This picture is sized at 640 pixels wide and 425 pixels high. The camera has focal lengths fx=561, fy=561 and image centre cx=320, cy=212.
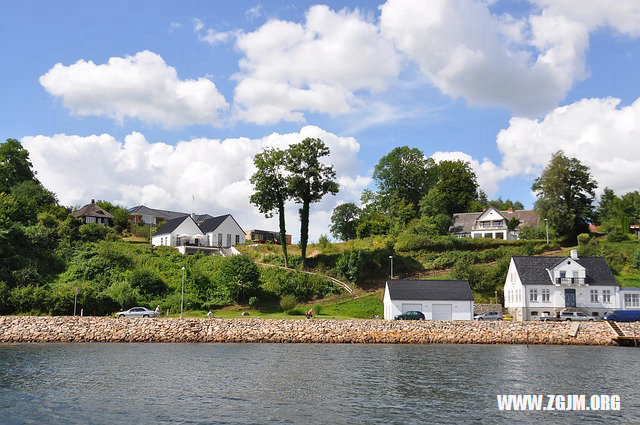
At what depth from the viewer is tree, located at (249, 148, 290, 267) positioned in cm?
7331

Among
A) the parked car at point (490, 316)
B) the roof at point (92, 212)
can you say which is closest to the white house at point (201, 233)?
the roof at point (92, 212)

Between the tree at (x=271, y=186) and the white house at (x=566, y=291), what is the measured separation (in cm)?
2931

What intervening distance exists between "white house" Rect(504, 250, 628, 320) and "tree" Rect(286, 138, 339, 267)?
26927mm

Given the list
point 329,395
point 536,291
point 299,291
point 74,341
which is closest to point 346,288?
point 299,291

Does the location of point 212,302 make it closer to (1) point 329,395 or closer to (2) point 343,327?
(2) point 343,327

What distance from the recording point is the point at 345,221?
104m

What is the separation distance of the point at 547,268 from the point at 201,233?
168ft

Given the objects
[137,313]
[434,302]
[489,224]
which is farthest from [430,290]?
[489,224]

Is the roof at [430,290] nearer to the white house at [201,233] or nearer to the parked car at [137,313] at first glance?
the parked car at [137,313]

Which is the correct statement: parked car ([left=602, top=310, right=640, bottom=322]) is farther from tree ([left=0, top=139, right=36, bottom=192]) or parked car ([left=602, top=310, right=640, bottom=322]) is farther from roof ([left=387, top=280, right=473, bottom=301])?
tree ([left=0, top=139, right=36, bottom=192])

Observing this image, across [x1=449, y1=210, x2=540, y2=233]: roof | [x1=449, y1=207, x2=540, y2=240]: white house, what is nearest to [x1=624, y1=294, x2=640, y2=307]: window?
[x1=449, y1=207, x2=540, y2=240]: white house

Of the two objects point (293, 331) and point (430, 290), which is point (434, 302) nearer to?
point (430, 290)

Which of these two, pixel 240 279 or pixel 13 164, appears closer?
pixel 240 279

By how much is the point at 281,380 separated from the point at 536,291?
135ft
